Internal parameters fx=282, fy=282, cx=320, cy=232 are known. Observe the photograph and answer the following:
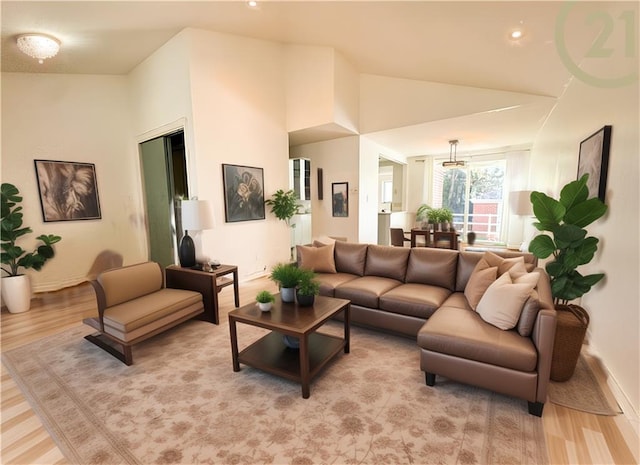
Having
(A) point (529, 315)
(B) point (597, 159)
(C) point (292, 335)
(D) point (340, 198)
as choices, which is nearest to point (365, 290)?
(C) point (292, 335)

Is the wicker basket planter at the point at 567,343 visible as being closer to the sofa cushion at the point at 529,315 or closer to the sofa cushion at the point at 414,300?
the sofa cushion at the point at 529,315

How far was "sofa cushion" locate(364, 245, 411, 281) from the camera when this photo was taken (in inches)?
130

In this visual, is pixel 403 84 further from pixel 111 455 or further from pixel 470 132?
pixel 111 455

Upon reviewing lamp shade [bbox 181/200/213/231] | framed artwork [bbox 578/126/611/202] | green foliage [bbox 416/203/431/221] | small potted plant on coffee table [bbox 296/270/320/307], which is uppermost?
framed artwork [bbox 578/126/611/202]

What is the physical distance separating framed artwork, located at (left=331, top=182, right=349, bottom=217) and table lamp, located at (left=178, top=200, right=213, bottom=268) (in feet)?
10.7

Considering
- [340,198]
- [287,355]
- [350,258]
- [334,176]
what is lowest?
[287,355]

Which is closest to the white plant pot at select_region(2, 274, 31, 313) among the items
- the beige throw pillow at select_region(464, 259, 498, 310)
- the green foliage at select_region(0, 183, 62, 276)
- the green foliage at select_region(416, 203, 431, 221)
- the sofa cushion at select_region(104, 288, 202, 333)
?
the green foliage at select_region(0, 183, 62, 276)

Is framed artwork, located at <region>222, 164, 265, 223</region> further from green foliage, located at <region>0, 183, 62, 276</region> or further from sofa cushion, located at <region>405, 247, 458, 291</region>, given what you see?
sofa cushion, located at <region>405, 247, 458, 291</region>

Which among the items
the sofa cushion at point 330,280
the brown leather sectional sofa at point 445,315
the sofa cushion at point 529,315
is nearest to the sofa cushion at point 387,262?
the brown leather sectional sofa at point 445,315

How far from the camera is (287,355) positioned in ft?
7.51

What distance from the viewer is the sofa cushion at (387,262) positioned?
3.30 meters

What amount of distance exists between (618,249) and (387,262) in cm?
192

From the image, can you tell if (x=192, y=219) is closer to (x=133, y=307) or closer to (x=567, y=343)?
(x=133, y=307)

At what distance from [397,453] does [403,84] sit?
554cm
